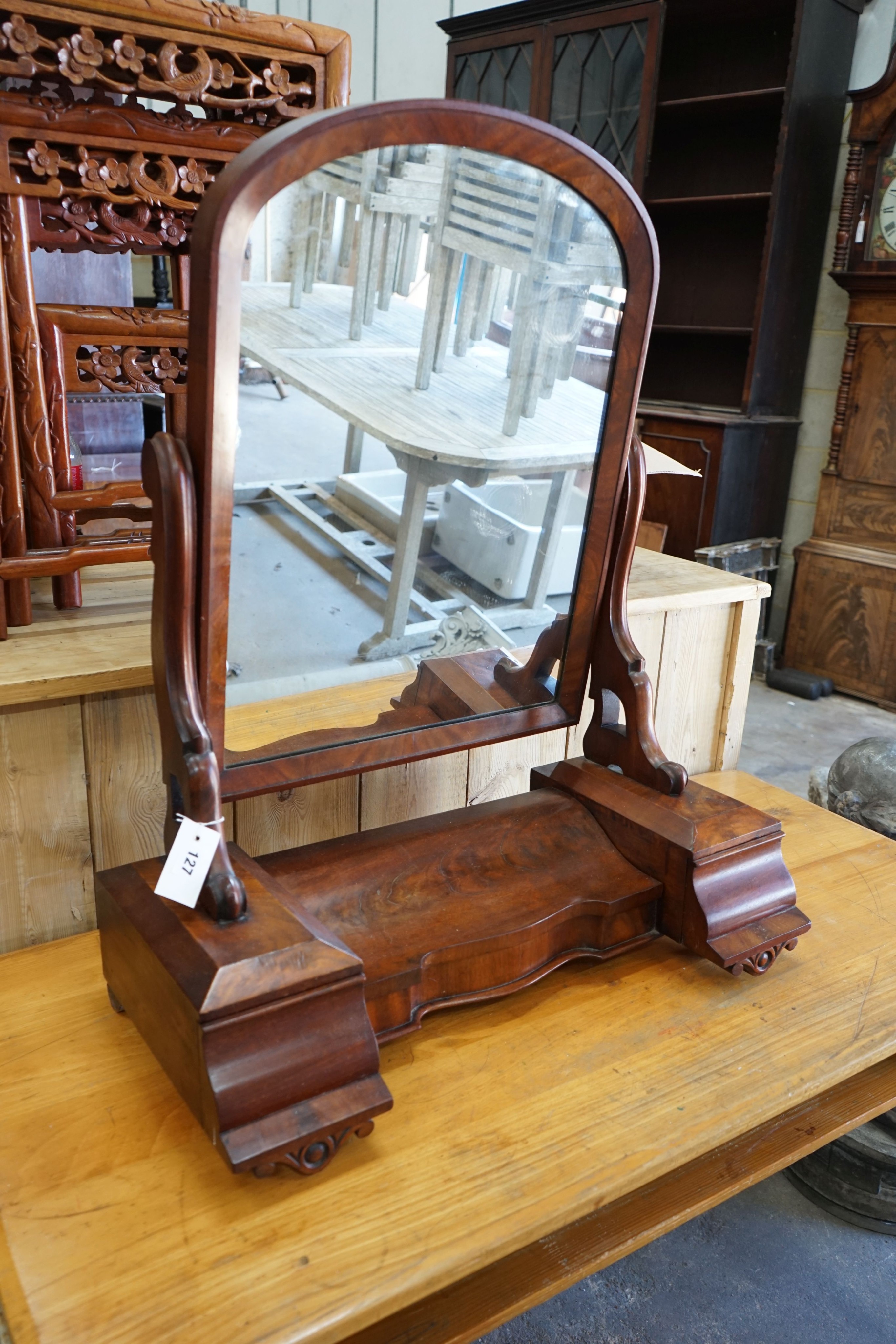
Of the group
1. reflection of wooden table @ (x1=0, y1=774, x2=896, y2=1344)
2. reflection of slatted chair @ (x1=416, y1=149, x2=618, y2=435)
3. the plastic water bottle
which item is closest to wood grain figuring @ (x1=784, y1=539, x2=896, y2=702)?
reflection of wooden table @ (x1=0, y1=774, x2=896, y2=1344)

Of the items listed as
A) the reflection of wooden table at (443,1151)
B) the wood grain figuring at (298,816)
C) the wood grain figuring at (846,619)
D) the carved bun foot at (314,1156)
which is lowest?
the wood grain figuring at (846,619)

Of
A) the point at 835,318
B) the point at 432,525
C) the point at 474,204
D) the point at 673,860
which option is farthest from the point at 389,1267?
the point at 835,318

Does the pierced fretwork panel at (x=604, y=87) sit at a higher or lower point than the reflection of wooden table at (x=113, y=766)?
higher

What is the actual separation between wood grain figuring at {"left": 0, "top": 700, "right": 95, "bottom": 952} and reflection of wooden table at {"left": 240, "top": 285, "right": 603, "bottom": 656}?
1.05ft

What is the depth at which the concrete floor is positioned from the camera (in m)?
1.31

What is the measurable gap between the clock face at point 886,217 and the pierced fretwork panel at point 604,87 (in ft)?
2.97

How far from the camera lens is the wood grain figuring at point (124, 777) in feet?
3.32

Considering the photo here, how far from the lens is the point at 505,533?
100 centimetres

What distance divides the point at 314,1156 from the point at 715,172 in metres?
4.01

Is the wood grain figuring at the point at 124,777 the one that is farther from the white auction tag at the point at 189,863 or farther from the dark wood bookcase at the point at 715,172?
the dark wood bookcase at the point at 715,172

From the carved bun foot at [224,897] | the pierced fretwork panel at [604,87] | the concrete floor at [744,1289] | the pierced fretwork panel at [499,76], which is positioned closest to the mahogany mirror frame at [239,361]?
the carved bun foot at [224,897]

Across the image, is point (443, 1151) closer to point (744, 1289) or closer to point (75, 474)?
point (75, 474)

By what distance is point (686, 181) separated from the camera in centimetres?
395

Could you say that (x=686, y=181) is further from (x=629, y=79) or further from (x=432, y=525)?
(x=432, y=525)
